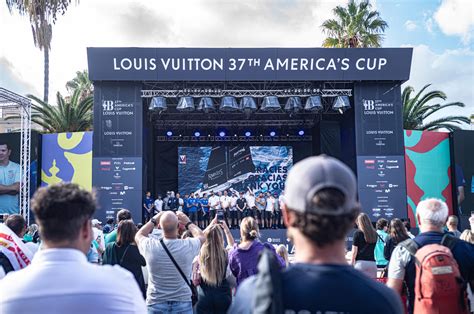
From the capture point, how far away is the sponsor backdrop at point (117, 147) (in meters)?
16.1

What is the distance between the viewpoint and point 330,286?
135cm

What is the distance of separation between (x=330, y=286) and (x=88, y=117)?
72.8ft

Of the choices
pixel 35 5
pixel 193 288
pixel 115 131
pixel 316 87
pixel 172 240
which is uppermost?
pixel 35 5

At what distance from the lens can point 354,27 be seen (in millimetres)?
23438

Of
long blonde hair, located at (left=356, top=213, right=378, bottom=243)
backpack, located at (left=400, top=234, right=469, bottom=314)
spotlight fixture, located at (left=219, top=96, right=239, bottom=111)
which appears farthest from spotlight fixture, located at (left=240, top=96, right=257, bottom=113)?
backpack, located at (left=400, top=234, right=469, bottom=314)

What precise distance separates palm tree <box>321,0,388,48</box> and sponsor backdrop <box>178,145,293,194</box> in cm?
647

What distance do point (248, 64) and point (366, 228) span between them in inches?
442

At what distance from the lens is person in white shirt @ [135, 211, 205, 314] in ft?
13.2

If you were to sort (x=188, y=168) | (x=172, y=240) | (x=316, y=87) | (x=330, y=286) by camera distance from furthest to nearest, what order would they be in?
(x=188, y=168), (x=316, y=87), (x=172, y=240), (x=330, y=286)

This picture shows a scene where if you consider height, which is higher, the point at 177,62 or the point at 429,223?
the point at 177,62

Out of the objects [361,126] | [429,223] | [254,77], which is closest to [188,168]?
[254,77]

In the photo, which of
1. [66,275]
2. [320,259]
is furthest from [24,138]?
[320,259]

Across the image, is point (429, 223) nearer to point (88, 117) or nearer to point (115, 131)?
point (115, 131)

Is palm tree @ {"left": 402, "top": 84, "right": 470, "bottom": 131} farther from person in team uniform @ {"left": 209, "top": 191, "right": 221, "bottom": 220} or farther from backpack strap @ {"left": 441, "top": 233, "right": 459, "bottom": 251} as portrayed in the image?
backpack strap @ {"left": 441, "top": 233, "right": 459, "bottom": 251}
